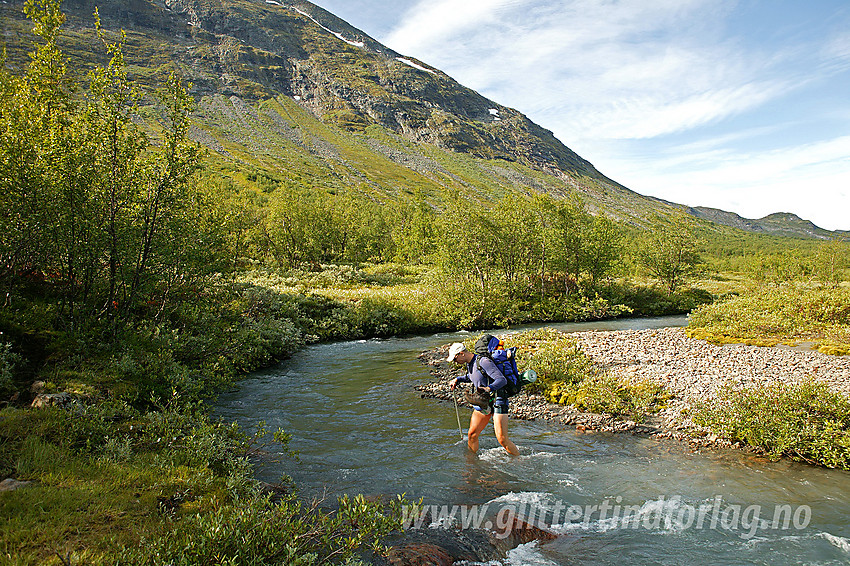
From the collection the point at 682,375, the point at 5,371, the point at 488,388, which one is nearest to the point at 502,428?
the point at 488,388

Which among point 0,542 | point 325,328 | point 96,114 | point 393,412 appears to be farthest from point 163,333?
point 325,328

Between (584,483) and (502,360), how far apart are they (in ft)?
9.98

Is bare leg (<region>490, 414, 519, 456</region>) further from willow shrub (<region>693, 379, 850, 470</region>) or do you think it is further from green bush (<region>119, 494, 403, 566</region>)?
willow shrub (<region>693, 379, 850, 470</region>)

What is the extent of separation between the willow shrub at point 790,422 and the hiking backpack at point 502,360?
539 centimetres

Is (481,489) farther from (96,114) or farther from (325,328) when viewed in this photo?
(325,328)

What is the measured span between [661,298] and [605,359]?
30.5 m

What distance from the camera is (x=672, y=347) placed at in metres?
19.4

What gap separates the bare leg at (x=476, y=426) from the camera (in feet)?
34.2

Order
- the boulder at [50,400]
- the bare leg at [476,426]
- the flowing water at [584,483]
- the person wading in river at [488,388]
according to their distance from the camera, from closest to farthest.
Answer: the flowing water at [584,483], the boulder at [50,400], the person wading in river at [488,388], the bare leg at [476,426]

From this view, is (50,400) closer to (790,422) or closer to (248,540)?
(248,540)

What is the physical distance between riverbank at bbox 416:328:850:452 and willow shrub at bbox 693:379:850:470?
0.48 m

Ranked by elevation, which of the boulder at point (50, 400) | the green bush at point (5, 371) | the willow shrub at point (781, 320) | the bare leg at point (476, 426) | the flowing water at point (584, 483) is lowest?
the flowing water at point (584, 483)

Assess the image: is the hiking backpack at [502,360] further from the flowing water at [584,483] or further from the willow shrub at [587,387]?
the willow shrub at [587,387]

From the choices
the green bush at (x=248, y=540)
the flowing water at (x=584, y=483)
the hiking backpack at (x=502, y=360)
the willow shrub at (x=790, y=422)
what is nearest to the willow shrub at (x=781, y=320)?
the willow shrub at (x=790, y=422)
